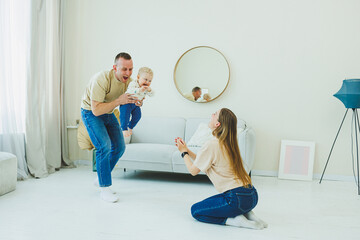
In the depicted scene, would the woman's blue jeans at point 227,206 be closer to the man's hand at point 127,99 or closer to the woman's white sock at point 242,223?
the woman's white sock at point 242,223

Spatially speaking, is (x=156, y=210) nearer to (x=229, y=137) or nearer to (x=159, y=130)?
(x=229, y=137)

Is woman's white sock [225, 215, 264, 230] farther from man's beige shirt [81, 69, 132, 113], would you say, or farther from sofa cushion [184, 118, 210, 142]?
sofa cushion [184, 118, 210, 142]

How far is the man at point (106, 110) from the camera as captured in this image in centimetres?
264

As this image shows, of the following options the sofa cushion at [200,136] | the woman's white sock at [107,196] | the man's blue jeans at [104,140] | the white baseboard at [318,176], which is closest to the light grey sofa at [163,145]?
the sofa cushion at [200,136]

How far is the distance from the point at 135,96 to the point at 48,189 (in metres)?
1.46

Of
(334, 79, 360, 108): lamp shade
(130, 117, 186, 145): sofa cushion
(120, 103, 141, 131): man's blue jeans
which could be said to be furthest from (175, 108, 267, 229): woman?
(334, 79, 360, 108): lamp shade

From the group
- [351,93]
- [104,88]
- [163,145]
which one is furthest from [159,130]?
[351,93]

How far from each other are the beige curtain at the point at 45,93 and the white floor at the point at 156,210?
0.41 meters

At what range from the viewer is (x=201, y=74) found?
4.38m

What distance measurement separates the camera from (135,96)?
2576mm

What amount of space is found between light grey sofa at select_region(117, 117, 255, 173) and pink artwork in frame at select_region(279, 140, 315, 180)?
1.94ft

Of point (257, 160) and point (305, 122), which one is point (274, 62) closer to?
point (305, 122)

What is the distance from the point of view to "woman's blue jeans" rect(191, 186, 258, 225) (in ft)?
7.42

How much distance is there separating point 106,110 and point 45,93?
1.78 metres
